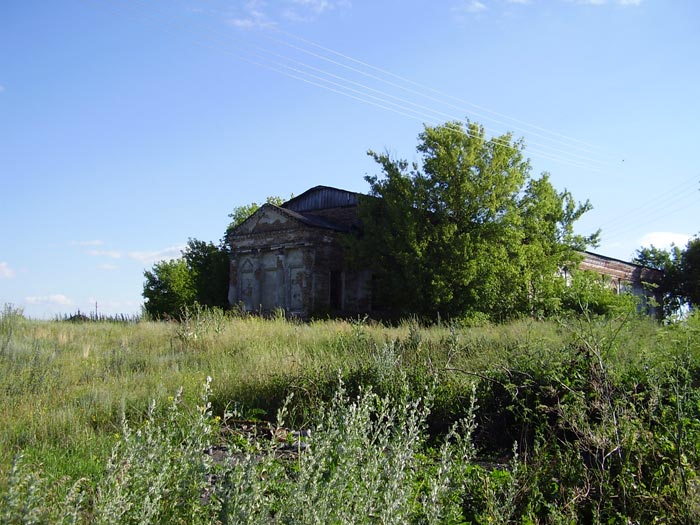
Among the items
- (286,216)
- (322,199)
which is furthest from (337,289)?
(322,199)

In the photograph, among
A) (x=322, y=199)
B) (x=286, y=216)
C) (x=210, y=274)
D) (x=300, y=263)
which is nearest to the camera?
(x=300, y=263)

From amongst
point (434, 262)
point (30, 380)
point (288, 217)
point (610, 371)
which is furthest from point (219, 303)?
point (610, 371)

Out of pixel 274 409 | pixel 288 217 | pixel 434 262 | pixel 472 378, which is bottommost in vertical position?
pixel 274 409

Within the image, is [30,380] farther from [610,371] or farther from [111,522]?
[610,371]

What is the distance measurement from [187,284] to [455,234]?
621 inches

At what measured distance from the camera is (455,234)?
26.3 m

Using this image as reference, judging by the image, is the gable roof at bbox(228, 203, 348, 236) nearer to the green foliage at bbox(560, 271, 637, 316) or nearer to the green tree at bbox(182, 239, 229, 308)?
the green tree at bbox(182, 239, 229, 308)

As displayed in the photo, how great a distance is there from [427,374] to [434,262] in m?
17.9

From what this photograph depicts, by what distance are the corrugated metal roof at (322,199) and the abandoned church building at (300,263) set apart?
53mm

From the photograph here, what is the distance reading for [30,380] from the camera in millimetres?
9320

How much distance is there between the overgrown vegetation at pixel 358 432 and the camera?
342 centimetres

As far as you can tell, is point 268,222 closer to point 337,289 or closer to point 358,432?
point 337,289

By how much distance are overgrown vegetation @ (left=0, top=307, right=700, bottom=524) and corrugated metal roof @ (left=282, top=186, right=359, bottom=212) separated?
19059 mm

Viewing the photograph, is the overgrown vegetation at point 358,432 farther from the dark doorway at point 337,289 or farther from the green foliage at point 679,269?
the green foliage at point 679,269
